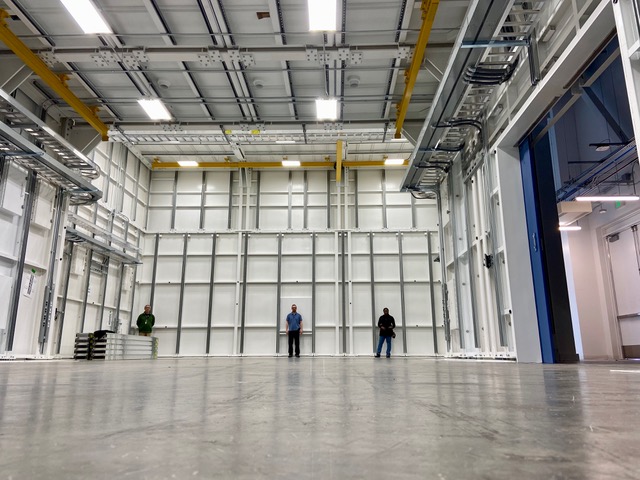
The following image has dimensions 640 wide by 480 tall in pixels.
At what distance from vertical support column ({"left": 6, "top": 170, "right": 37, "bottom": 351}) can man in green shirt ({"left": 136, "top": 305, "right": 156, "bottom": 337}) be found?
21.7ft

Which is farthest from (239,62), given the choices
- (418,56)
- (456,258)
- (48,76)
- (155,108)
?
(456,258)

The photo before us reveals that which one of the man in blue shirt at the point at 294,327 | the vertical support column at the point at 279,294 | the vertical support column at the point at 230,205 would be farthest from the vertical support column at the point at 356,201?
the vertical support column at the point at 230,205

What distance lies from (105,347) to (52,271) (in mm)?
2838

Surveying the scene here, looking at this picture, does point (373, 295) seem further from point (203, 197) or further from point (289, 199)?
point (203, 197)

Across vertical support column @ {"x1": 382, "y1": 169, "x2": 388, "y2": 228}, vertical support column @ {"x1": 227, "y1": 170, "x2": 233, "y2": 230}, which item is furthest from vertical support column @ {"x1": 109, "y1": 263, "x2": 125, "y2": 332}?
vertical support column @ {"x1": 382, "y1": 169, "x2": 388, "y2": 228}

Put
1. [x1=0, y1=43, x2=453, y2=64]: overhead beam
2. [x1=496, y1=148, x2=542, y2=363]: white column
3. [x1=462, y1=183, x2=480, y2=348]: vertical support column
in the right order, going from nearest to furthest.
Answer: [x1=496, y1=148, x2=542, y2=363]: white column, [x1=0, y1=43, x2=453, y2=64]: overhead beam, [x1=462, y1=183, x2=480, y2=348]: vertical support column

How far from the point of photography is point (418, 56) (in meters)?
9.20

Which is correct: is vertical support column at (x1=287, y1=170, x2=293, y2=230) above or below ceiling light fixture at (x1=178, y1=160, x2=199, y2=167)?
below

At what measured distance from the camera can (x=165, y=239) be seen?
18.8m

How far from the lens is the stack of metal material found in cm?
1298

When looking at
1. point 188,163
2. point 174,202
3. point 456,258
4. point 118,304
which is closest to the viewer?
point 456,258

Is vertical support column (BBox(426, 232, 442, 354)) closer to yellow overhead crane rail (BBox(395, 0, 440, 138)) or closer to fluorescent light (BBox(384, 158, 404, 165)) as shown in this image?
fluorescent light (BBox(384, 158, 404, 165))

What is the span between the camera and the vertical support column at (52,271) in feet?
36.8

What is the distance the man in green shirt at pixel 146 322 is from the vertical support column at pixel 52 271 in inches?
220
